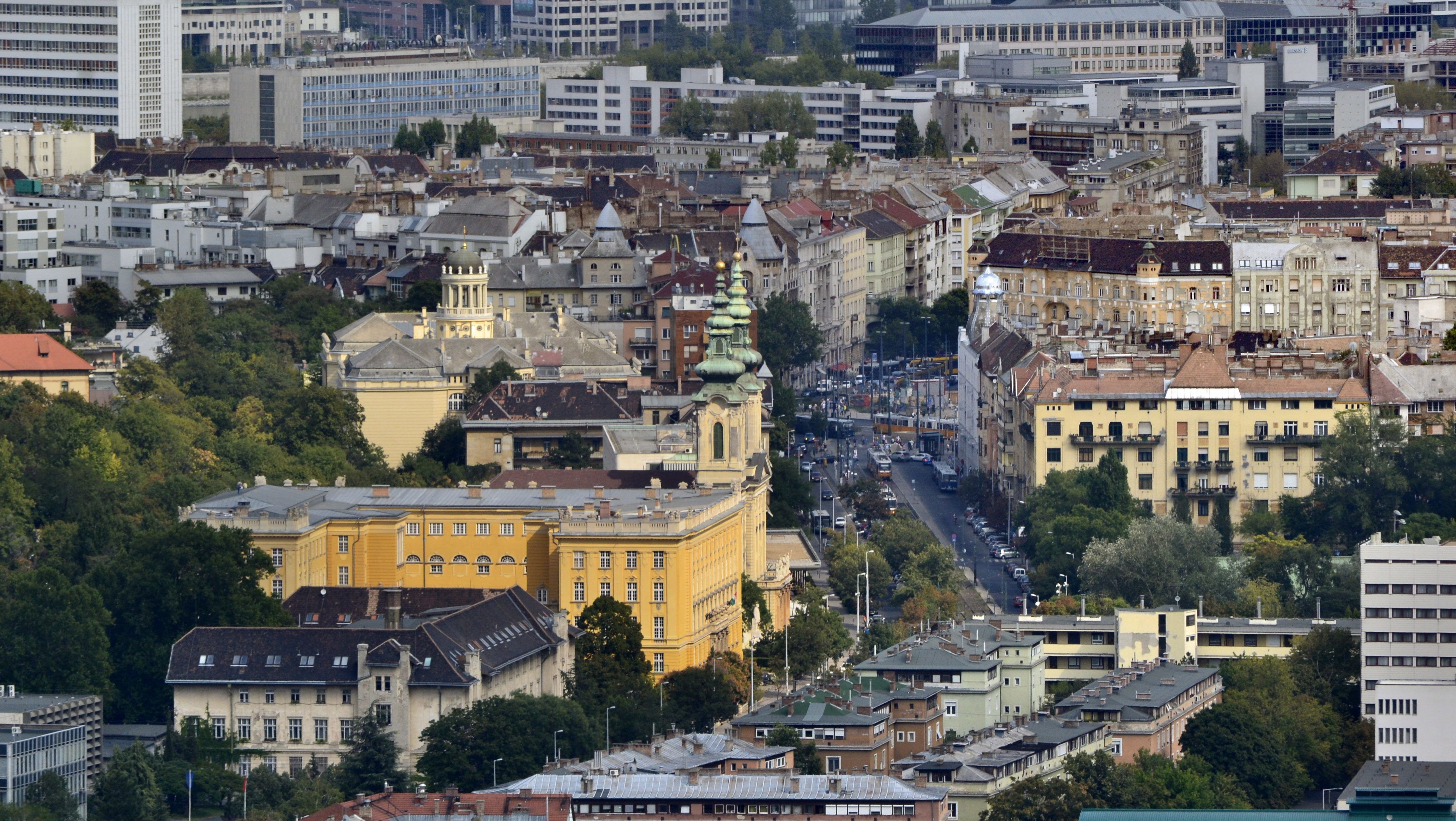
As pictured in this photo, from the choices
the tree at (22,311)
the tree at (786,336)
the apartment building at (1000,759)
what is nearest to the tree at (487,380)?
the tree at (22,311)

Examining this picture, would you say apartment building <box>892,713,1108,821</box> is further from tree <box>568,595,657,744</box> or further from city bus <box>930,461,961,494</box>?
city bus <box>930,461,961,494</box>

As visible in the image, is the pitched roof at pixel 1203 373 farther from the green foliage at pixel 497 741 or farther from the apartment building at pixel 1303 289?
the green foliage at pixel 497 741

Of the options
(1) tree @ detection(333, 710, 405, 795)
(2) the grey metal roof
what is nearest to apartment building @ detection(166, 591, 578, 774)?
(1) tree @ detection(333, 710, 405, 795)

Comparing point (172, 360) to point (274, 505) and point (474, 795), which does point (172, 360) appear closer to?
point (274, 505)

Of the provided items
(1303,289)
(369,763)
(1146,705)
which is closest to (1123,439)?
(1303,289)

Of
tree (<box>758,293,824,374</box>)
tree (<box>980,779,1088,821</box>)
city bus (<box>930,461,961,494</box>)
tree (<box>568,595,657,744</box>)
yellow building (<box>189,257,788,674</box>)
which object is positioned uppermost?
tree (<box>758,293,824,374</box>)

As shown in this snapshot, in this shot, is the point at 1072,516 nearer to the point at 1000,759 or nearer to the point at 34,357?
the point at 1000,759

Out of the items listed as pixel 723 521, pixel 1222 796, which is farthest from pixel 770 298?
pixel 1222 796
